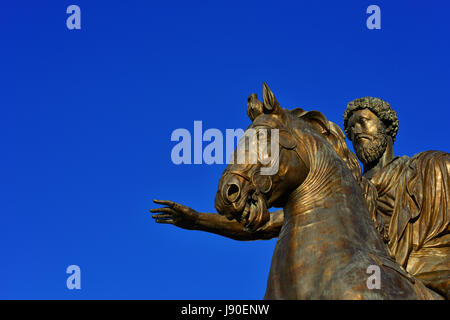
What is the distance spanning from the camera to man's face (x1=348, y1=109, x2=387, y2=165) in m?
8.79

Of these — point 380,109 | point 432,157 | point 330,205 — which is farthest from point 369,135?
point 330,205

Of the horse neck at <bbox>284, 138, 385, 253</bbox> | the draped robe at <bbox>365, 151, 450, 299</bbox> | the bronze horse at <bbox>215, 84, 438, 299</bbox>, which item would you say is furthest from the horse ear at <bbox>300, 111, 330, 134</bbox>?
the draped robe at <bbox>365, 151, 450, 299</bbox>

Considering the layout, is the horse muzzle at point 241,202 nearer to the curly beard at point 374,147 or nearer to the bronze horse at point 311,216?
the bronze horse at point 311,216

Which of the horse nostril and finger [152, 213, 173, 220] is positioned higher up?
finger [152, 213, 173, 220]

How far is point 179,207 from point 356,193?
258 centimetres

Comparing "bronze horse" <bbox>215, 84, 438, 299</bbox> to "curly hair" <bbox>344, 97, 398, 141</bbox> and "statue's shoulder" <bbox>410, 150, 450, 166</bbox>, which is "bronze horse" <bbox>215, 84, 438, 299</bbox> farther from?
"curly hair" <bbox>344, 97, 398, 141</bbox>

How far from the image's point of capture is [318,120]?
753cm

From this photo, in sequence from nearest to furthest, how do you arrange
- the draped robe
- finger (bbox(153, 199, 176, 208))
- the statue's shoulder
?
the draped robe
the statue's shoulder
finger (bbox(153, 199, 176, 208))

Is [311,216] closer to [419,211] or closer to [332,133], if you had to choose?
[332,133]

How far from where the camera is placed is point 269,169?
6.63 m

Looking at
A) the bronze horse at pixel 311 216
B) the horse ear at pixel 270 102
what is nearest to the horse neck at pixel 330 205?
the bronze horse at pixel 311 216

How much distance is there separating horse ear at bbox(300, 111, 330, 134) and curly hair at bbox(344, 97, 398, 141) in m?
1.48
